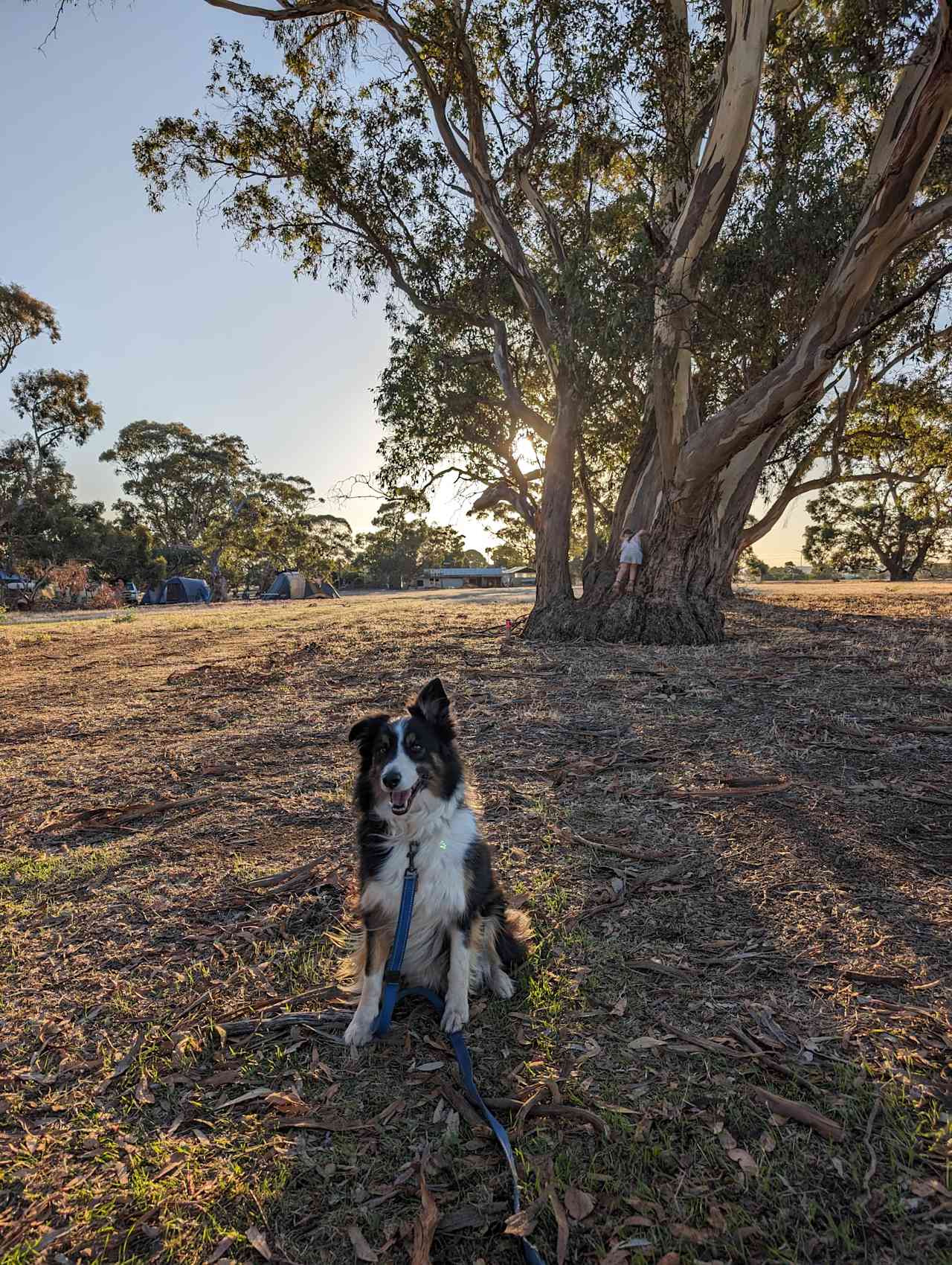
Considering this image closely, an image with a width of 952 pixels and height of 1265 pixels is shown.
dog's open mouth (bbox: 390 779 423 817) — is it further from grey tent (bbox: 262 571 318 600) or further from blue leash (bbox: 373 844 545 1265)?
grey tent (bbox: 262 571 318 600)

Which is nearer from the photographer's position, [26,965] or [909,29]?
[26,965]

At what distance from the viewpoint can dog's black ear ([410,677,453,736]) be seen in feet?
9.78

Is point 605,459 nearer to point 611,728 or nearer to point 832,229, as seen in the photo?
point 832,229

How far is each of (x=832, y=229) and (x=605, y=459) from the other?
8.58 metres

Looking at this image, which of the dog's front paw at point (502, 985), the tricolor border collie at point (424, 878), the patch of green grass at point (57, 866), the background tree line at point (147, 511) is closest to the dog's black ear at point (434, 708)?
the tricolor border collie at point (424, 878)

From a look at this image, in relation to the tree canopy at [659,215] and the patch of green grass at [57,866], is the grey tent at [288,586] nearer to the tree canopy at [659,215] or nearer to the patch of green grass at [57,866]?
the tree canopy at [659,215]

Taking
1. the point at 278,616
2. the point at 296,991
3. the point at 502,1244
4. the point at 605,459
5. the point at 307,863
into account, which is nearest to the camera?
the point at 502,1244

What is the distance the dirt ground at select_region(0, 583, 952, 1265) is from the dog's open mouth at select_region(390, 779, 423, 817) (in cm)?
88

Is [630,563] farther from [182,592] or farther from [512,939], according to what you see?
[182,592]

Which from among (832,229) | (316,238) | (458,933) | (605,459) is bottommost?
(458,933)

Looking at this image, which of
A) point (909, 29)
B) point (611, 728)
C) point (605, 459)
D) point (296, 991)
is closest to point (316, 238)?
point (605, 459)

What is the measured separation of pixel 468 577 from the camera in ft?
290

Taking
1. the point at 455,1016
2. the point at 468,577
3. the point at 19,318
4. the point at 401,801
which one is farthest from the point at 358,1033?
the point at 468,577

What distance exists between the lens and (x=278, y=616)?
21.5 metres
